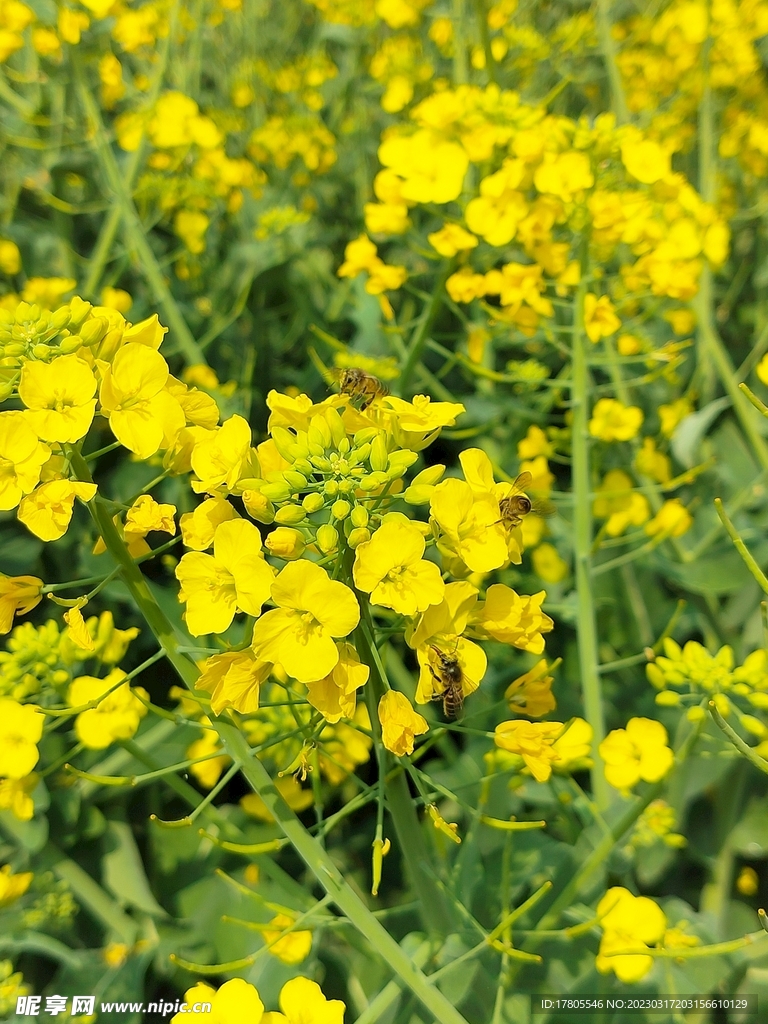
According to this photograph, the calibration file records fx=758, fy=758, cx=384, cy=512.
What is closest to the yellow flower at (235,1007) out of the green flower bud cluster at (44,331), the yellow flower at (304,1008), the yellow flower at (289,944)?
the yellow flower at (304,1008)

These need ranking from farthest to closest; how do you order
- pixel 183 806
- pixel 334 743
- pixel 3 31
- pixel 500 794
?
pixel 3 31 < pixel 183 806 < pixel 500 794 < pixel 334 743

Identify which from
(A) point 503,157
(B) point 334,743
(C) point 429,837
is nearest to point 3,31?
(A) point 503,157

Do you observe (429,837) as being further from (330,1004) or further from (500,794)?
(330,1004)

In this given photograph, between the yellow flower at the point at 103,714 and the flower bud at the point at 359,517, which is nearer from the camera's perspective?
the flower bud at the point at 359,517

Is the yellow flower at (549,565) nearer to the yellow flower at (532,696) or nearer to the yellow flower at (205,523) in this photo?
the yellow flower at (532,696)

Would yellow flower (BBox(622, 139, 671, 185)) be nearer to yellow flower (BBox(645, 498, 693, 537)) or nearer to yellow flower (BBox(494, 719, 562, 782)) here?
yellow flower (BBox(645, 498, 693, 537))

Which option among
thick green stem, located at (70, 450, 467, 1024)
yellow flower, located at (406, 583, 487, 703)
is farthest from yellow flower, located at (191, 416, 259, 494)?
yellow flower, located at (406, 583, 487, 703)

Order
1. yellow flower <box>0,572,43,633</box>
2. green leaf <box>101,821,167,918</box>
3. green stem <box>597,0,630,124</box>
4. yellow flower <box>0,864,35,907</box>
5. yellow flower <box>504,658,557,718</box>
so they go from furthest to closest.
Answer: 1. green stem <box>597,0,630,124</box>
2. green leaf <box>101,821,167,918</box>
3. yellow flower <box>0,864,35,907</box>
4. yellow flower <box>504,658,557,718</box>
5. yellow flower <box>0,572,43,633</box>
